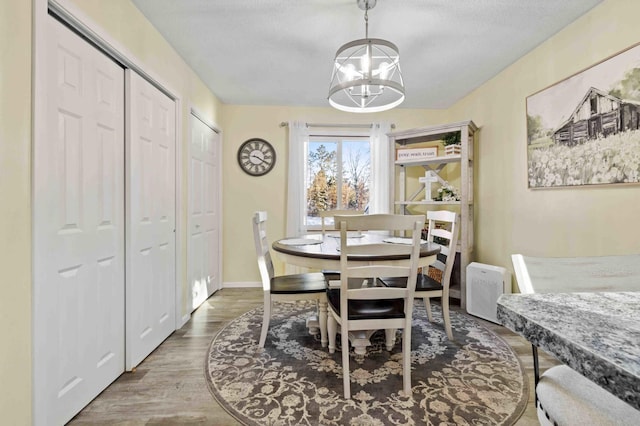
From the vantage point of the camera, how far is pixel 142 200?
2137mm

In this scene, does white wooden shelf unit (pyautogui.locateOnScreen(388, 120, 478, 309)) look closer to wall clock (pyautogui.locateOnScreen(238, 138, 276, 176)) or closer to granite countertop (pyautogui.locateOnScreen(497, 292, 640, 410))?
wall clock (pyautogui.locateOnScreen(238, 138, 276, 176))

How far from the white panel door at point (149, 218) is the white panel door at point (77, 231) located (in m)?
0.07

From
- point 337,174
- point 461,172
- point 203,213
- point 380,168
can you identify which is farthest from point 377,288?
point 337,174

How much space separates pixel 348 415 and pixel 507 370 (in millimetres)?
1122

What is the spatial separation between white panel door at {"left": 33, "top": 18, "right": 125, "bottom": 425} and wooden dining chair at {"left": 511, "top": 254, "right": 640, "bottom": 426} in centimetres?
183

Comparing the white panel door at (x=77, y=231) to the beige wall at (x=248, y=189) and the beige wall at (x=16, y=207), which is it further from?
the beige wall at (x=248, y=189)

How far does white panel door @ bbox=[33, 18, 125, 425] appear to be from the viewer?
4.48ft

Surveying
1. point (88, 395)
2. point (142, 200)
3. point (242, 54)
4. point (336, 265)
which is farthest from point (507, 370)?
point (242, 54)

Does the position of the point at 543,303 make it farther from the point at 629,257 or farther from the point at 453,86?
the point at 453,86

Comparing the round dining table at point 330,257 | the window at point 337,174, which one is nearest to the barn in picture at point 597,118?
the round dining table at point 330,257

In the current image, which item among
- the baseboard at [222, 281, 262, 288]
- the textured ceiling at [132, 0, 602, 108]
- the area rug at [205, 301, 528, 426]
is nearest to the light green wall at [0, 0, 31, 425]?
the area rug at [205, 301, 528, 426]

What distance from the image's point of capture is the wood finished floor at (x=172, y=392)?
5.01ft

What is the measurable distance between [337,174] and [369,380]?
9.28 feet

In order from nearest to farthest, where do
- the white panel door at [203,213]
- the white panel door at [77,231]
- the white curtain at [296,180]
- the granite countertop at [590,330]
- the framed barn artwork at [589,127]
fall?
the granite countertop at [590,330]
the white panel door at [77,231]
the framed barn artwork at [589,127]
the white panel door at [203,213]
the white curtain at [296,180]
